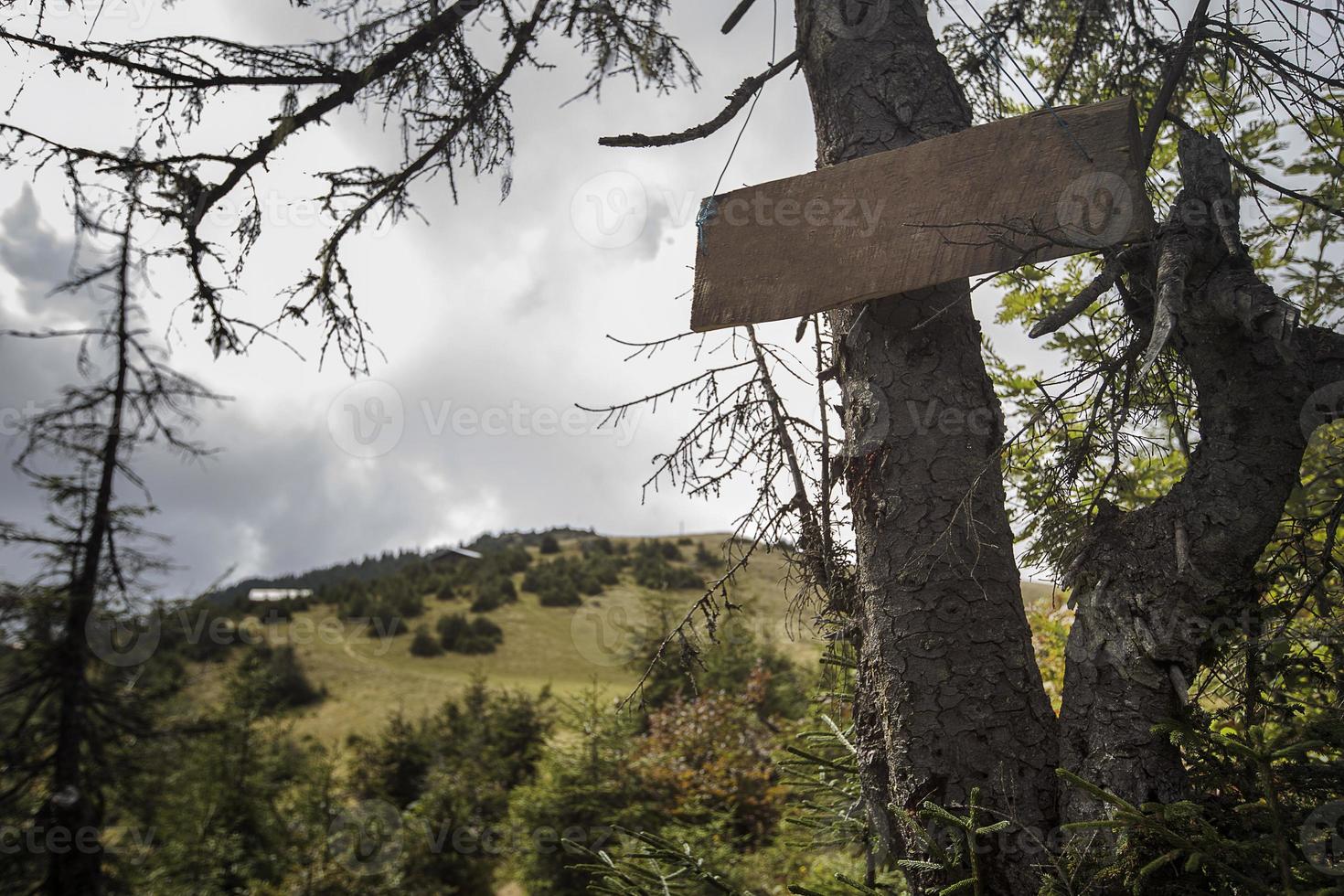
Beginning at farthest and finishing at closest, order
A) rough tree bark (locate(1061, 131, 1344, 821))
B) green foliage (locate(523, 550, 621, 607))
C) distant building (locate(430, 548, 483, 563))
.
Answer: distant building (locate(430, 548, 483, 563)) < green foliage (locate(523, 550, 621, 607)) < rough tree bark (locate(1061, 131, 1344, 821))

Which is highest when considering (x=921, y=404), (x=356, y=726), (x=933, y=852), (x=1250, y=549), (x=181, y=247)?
(x=181, y=247)

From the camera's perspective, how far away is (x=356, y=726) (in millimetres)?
18859

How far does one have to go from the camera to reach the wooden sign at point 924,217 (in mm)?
1464

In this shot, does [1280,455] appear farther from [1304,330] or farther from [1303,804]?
[1303,804]

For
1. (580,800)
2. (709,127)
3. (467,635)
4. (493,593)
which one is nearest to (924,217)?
(709,127)

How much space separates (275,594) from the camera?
34.2m

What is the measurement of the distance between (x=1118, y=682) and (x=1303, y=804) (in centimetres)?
37

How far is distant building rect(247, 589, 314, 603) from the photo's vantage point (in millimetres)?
32450

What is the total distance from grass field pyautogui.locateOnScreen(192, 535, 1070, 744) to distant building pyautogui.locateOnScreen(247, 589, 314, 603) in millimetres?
2255

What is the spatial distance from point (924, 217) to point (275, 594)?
126 ft

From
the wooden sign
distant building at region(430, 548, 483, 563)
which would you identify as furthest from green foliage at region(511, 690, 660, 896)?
distant building at region(430, 548, 483, 563)

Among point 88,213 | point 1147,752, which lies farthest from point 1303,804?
point 88,213

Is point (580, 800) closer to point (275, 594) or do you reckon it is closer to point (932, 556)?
point (932, 556)

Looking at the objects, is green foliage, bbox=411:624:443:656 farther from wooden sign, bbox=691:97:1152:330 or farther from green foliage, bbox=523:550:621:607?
wooden sign, bbox=691:97:1152:330
